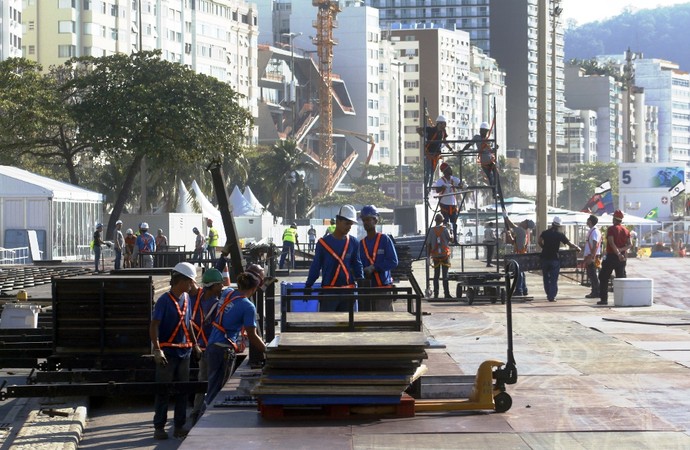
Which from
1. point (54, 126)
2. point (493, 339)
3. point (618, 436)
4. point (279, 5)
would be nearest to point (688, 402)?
point (618, 436)

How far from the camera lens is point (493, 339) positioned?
1941 cm

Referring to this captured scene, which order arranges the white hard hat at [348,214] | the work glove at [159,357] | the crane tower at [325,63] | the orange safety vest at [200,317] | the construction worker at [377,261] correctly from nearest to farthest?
the work glove at [159,357]
the orange safety vest at [200,317]
the white hard hat at [348,214]
the construction worker at [377,261]
the crane tower at [325,63]

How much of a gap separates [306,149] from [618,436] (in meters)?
165

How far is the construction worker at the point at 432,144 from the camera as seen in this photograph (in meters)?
27.1

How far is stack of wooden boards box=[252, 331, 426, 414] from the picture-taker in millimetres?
11039

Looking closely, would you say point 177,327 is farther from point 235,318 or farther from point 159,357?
point 235,318

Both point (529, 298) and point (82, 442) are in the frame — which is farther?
point (529, 298)

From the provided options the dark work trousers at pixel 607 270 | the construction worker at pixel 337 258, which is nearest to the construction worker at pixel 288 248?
the dark work trousers at pixel 607 270

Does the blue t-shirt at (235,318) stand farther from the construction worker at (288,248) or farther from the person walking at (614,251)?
the construction worker at (288,248)

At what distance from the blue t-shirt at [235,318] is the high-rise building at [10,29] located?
10185cm

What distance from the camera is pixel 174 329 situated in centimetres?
1239

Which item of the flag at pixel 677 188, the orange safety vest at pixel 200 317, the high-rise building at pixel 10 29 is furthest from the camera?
the high-rise building at pixel 10 29

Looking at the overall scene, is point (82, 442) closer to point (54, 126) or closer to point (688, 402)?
point (688, 402)

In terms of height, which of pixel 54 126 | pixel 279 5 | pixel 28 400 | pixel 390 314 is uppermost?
→ pixel 279 5
